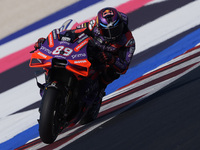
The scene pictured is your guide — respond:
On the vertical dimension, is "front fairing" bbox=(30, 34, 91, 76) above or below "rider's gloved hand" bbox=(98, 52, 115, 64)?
above

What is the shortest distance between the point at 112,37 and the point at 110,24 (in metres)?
0.27

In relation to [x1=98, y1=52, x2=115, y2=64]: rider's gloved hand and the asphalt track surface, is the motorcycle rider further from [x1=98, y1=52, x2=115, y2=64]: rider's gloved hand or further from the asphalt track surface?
the asphalt track surface

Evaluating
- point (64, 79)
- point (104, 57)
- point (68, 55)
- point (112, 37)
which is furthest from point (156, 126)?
point (112, 37)

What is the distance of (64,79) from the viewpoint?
580 cm

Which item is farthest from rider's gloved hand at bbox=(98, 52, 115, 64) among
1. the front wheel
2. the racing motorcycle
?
the front wheel

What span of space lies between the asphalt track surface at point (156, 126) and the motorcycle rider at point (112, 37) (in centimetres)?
68

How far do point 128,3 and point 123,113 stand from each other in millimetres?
5494

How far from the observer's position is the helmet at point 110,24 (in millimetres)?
6336

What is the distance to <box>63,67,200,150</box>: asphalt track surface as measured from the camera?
17.0 feet

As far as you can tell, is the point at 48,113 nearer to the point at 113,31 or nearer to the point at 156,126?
the point at 156,126

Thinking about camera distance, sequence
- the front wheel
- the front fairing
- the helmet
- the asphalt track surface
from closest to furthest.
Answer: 1. the asphalt track surface
2. the front wheel
3. the front fairing
4. the helmet

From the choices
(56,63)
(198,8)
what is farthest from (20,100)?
(198,8)

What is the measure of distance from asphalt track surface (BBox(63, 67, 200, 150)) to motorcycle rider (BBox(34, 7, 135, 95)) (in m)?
0.68

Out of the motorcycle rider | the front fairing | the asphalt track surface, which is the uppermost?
the front fairing
